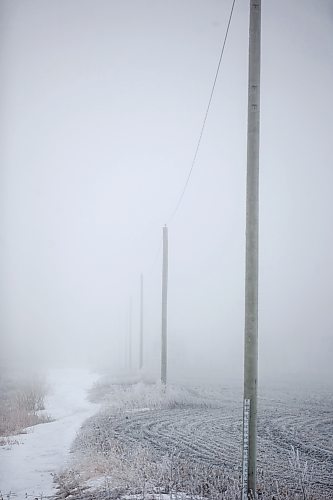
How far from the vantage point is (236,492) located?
26.3 ft

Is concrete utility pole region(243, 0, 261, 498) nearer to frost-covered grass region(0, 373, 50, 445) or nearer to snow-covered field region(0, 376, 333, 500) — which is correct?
snow-covered field region(0, 376, 333, 500)

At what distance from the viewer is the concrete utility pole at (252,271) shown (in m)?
7.95

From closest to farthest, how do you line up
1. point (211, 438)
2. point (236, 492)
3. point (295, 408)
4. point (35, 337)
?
point (236, 492), point (211, 438), point (295, 408), point (35, 337)

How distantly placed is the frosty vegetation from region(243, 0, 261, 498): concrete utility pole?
2.50 feet

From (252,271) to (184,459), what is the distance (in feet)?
20.0

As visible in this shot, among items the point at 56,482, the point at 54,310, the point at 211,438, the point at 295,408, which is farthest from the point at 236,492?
the point at 54,310

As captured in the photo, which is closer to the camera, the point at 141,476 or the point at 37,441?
the point at 141,476

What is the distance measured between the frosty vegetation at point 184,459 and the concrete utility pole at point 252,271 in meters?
0.76

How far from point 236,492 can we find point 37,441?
10.1 metres

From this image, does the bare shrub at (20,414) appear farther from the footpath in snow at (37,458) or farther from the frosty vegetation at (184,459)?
the frosty vegetation at (184,459)

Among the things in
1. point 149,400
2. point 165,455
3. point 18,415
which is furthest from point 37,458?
point 149,400

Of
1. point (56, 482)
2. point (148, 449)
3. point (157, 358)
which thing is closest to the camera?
point (56, 482)

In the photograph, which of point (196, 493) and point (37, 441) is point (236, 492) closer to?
point (196, 493)

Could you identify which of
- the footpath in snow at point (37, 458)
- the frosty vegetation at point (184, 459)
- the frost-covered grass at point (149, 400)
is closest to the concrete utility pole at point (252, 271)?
the frosty vegetation at point (184, 459)
